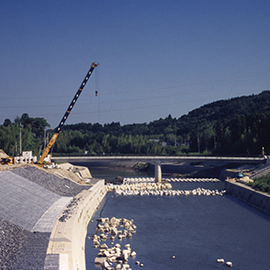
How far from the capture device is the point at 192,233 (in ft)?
119

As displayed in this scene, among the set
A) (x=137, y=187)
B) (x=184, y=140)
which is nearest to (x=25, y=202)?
(x=137, y=187)

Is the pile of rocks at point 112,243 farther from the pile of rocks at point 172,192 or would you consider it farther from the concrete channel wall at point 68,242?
the pile of rocks at point 172,192

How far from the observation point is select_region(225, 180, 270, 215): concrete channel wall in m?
45.8

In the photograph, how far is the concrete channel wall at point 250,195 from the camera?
45.8m

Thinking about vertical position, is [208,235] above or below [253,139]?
below

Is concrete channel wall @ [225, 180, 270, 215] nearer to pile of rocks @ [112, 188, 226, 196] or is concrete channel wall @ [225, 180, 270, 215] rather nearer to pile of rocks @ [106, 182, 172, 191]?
pile of rocks @ [112, 188, 226, 196]

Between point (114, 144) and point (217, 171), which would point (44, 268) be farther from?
point (114, 144)

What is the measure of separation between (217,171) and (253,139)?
47.3 ft

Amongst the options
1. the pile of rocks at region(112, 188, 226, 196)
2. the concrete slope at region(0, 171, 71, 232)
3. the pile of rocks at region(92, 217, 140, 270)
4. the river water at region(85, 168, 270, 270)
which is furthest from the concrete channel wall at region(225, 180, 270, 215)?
the concrete slope at region(0, 171, 71, 232)

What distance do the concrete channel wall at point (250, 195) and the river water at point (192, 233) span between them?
0.99m

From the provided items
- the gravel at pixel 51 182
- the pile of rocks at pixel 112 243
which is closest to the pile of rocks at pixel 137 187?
the gravel at pixel 51 182

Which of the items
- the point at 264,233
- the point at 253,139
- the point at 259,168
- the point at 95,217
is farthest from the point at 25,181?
the point at 253,139

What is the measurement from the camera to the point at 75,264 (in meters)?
21.8

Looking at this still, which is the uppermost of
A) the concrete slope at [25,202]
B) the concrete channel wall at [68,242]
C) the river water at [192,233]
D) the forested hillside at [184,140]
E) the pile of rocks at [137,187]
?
the forested hillside at [184,140]
